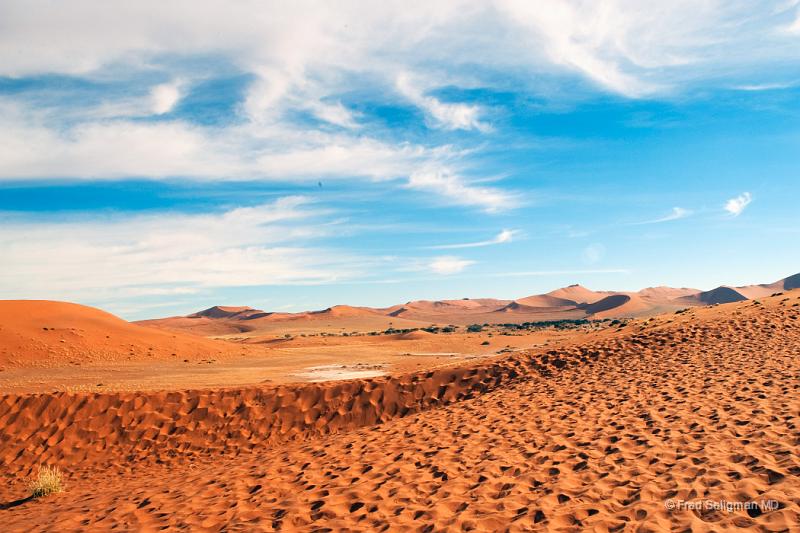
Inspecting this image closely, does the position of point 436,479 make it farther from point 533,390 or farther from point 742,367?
point 742,367

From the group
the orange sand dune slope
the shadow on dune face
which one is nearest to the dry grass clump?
the shadow on dune face

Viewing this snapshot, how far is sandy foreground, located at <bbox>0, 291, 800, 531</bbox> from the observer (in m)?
6.23

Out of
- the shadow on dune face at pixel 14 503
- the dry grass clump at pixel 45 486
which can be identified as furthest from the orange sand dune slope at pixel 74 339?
the shadow on dune face at pixel 14 503

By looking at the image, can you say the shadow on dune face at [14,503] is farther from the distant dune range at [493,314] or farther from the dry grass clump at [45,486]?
the distant dune range at [493,314]

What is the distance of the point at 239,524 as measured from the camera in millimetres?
6836

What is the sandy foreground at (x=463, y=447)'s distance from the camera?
623cm

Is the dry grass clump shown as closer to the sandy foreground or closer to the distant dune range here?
the sandy foreground

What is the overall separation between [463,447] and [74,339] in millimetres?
31926

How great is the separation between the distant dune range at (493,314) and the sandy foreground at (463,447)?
70.5 m

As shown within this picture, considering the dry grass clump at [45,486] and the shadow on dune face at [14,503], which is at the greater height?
the dry grass clump at [45,486]

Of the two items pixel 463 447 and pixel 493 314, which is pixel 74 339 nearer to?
pixel 463 447

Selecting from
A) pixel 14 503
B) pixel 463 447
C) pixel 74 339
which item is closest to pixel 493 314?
pixel 74 339

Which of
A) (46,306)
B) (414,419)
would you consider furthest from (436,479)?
(46,306)

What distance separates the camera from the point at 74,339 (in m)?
32.0
